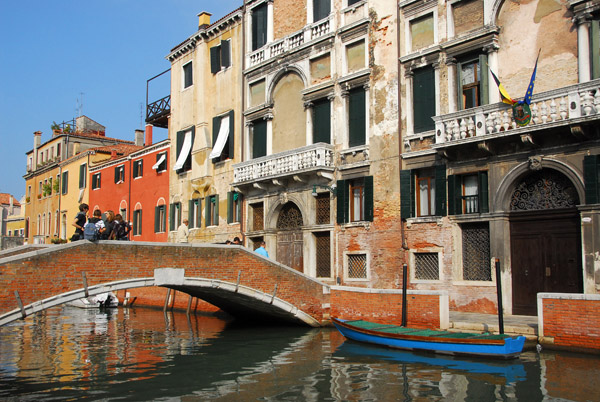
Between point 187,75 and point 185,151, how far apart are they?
131 inches

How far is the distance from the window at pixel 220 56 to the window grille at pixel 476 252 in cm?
1205

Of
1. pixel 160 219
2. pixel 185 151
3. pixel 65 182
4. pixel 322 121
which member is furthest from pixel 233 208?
pixel 65 182

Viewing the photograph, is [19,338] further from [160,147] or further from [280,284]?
[160,147]

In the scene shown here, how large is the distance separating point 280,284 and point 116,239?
4.21m

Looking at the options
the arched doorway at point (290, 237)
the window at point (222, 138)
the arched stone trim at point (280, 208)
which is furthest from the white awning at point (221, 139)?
the arched doorway at point (290, 237)

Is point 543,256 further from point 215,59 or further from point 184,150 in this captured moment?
point 184,150

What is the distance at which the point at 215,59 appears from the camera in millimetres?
23219

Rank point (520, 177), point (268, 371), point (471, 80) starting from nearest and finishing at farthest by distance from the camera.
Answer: point (268, 371)
point (520, 177)
point (471, 80)

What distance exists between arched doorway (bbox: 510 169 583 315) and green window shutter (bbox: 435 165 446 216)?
1.69 metres

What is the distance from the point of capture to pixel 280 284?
1532cm

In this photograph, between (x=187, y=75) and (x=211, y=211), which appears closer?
(x=211, y=211)

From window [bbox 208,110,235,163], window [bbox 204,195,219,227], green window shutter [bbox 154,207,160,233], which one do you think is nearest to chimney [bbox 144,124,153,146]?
green window shutter [bbox 154,207,160,233]

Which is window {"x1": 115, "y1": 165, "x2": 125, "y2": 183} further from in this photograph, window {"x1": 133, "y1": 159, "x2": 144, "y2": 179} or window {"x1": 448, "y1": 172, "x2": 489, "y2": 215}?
window {"x1": 448, "y1": 172, "x2": 489, "y2": 215}

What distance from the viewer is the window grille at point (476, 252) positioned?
551 inches
